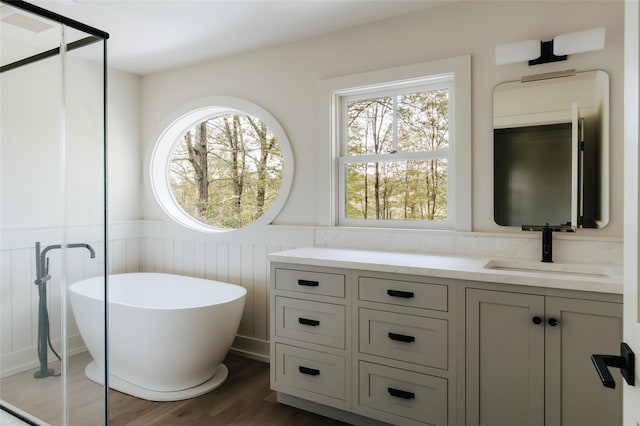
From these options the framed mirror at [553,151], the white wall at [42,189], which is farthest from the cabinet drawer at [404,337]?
the white wall at [42,189]

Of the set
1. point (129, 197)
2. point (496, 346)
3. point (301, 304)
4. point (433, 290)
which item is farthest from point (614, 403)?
point (129, 197)

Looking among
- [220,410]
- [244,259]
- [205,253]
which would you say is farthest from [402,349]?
[205,253]

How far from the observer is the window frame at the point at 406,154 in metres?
2.48

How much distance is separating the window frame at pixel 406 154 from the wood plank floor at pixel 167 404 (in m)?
1.25

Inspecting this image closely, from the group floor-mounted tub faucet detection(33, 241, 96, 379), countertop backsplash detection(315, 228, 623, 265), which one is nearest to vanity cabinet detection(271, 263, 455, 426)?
countertop backsplash detection(315, 228, 623, 265)

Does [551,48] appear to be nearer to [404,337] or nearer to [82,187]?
[404,337]

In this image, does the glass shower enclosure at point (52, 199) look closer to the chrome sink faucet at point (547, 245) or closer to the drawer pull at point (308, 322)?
the drawer pull at point (308, 322)

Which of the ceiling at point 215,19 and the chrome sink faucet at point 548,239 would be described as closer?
the chrome sink faucet at point 548,239

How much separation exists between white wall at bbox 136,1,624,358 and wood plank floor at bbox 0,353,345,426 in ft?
1.84

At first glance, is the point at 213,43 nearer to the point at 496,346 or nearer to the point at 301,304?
the point at 301,304

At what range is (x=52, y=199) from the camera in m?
1.87

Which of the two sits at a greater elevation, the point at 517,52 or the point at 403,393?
the point at 517,52

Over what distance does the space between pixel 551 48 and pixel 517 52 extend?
0.18 meters

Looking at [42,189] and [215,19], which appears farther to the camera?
[215,19]
